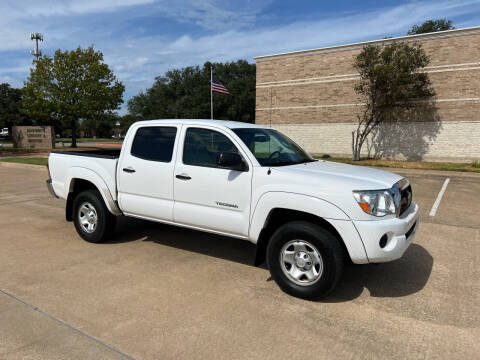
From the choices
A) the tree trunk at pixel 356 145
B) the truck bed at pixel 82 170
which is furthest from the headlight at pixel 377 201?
the tree trunk at pixel 356 145

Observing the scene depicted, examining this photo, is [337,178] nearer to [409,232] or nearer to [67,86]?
[409,232]

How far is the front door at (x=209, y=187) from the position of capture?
4.16 m

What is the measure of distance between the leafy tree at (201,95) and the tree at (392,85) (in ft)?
110

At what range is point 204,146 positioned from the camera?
4559mm

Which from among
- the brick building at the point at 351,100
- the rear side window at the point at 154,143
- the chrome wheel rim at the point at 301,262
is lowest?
the chrome wheel rim at the point at 301,262

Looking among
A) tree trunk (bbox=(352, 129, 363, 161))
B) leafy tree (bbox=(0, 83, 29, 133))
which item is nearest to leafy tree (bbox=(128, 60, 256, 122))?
leafy tree (bbox=(0, 83, 29, 133))

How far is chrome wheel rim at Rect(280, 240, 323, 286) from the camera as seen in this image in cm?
372

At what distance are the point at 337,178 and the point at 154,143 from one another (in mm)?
2584

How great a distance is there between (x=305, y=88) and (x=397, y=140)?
6.94m

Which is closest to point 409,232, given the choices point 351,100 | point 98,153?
point 98,153

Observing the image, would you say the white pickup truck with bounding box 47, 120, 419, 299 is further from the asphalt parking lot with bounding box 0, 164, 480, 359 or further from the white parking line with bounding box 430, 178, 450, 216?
the white parking line with bounding box 430, 178, 450, 216

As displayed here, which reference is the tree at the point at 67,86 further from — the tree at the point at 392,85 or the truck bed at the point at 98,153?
the truck bed at the point at 98,153

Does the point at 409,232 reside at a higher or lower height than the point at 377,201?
lower

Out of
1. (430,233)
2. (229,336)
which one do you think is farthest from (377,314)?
(430,233)
